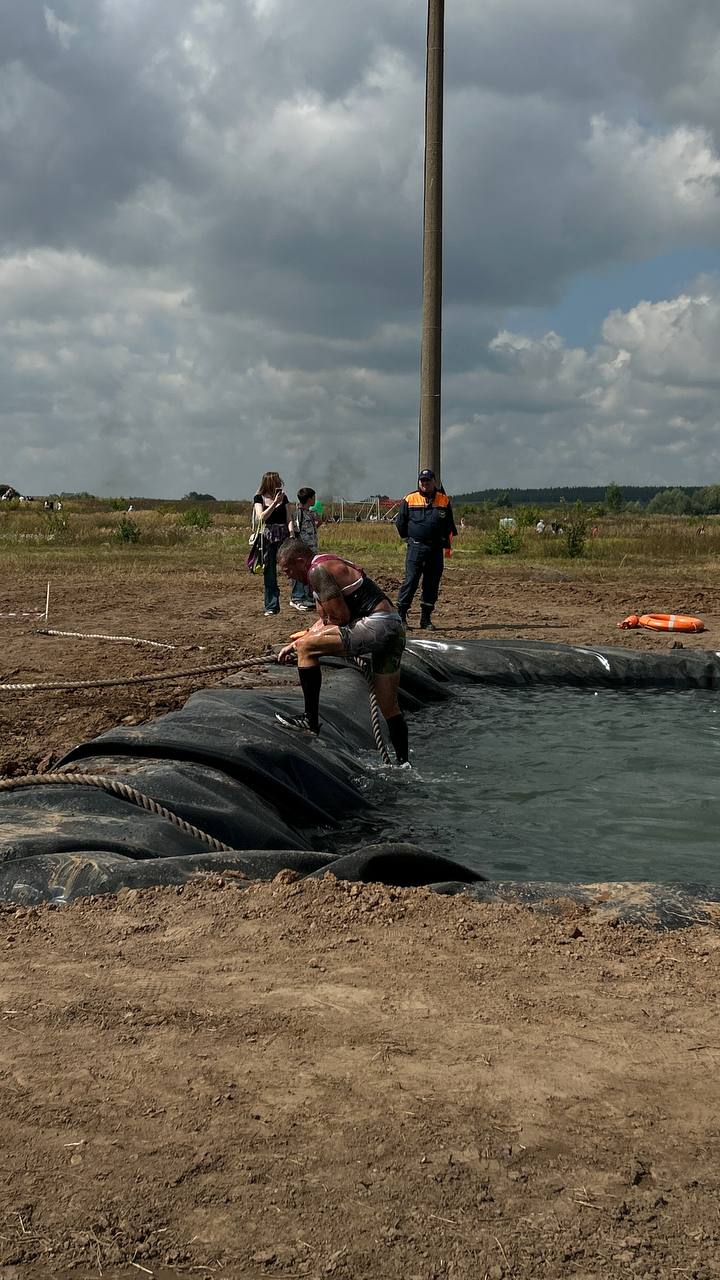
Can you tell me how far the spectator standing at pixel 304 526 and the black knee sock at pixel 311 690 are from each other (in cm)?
529

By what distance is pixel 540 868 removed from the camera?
566 cm

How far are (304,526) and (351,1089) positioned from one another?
10.9 meters

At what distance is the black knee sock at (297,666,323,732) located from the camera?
7.29m

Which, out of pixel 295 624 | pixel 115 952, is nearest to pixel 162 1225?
pixel 115 952

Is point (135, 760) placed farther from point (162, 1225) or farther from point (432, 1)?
point (432, 1)

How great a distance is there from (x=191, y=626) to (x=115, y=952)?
9.65 metres

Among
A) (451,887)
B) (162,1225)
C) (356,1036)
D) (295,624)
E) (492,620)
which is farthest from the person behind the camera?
(492,620)

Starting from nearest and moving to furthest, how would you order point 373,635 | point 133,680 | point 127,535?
point 373,635 → point 133,680 → point 127,535

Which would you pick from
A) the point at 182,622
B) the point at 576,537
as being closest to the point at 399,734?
the point at 182,622

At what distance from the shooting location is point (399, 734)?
7.44m

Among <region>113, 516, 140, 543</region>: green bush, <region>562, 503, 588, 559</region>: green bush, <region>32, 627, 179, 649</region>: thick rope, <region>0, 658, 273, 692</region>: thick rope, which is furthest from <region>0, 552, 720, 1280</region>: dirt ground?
<region>113, 516, 140, 543</region>: green bush

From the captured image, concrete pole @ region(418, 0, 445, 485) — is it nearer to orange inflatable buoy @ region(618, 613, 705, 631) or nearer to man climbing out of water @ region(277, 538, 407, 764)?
orange inflatable buoy @ region(618, 613, 705, 631)

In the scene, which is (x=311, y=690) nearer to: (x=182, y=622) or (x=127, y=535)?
(x=182, y=622)

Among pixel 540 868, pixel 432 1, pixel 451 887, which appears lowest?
pixel 540 868
